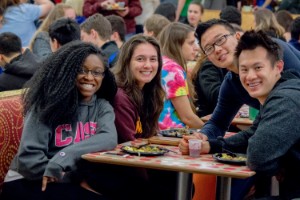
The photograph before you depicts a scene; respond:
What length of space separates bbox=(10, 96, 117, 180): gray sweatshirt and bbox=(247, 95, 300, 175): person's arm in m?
1.09

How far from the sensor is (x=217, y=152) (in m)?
5.11

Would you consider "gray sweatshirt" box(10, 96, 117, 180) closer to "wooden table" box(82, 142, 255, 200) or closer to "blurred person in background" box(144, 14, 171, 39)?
"wooden table" box(82, 142, 255, 200)

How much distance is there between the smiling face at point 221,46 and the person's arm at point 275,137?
109 cm

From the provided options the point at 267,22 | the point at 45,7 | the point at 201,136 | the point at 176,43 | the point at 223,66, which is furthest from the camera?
the point at 267,22

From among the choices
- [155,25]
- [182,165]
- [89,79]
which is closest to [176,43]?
[155,25]

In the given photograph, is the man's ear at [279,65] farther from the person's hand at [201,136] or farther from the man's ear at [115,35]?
the man's ear at [115,35]

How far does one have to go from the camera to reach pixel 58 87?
16.8 feet

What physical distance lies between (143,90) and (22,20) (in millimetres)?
4753

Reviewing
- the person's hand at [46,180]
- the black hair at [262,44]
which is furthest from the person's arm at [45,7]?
the black hair at [262,44]

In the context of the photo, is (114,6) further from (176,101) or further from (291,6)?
(176,101)

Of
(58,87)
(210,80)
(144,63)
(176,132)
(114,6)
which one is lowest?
(176,132)

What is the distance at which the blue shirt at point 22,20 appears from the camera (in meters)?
10.2

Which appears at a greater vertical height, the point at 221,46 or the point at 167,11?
the point at 167,11

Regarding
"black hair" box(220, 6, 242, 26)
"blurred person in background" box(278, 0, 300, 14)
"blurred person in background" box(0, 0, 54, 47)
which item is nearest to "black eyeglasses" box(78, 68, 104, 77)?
"blurred person in background" box(0, 0, 54, 47)
